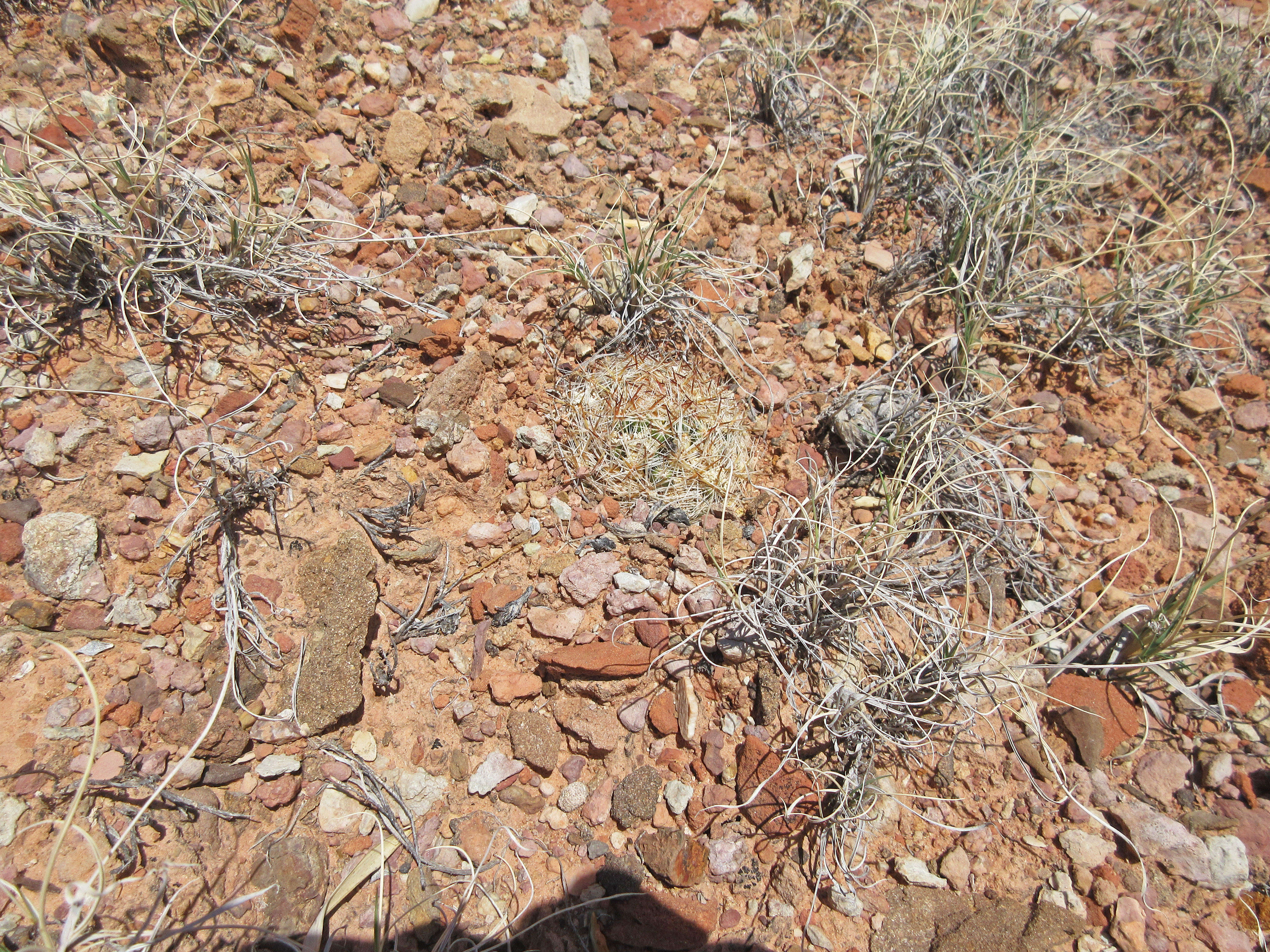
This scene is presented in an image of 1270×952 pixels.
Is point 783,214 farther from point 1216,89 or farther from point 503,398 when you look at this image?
point 1216,89

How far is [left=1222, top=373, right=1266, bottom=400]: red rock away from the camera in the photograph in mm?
2176

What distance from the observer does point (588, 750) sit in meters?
1.55

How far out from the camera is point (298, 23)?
2.14m

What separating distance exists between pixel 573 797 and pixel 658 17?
106 inches

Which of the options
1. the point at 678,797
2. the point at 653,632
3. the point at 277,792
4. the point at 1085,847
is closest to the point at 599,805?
the point at 678,797

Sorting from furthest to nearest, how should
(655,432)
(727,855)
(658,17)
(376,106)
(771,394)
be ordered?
(658,17) → (376,106) → (771,394) → (655,432) → (727,855)

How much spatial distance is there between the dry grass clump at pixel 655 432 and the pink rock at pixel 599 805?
72cm

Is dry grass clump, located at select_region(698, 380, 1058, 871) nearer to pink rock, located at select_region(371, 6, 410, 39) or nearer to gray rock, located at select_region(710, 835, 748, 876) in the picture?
gray rock, located at select_region(710, 835, 748, 876)

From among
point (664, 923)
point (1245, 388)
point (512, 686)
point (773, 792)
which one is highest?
point (1245, 388)

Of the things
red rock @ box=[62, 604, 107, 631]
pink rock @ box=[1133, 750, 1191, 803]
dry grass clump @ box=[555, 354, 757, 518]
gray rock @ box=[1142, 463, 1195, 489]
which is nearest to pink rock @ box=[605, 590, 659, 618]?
dry grass clump @ box=[555, 354, 757, 518]

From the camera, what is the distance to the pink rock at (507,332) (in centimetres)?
189

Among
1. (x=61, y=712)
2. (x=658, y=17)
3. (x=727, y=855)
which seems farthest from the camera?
(x=658, y=17)

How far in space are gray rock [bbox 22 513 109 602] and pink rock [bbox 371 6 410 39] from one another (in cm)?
183

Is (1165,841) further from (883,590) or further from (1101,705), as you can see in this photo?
(883,590)
